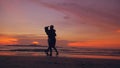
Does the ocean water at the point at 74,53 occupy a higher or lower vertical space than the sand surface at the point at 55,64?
→ higher

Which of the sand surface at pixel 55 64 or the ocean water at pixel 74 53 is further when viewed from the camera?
the ocean water at pixel 74 53

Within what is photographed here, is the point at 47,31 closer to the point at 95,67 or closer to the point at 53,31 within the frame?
the point at 53,31

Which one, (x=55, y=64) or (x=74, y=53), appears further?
(x=74, y=53)

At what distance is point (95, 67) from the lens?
12.1 m

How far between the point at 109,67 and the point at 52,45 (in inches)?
403

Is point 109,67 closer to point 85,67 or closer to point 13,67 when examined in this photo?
point 85,67

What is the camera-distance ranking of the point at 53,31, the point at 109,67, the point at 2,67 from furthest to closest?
the point at 53,31 → the point at 109,67 → the point at 2,67

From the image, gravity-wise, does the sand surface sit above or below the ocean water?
below

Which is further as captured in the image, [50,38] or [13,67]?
[50,38]

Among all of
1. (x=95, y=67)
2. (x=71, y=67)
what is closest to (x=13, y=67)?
(x=71, y=67)

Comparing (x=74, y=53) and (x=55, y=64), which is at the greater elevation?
(x=74, y=53)

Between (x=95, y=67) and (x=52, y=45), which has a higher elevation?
(x=52, y=45)

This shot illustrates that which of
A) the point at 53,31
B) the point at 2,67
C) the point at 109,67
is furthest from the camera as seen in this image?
the point at 53,31

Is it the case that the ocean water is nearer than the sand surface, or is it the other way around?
the sand surface
